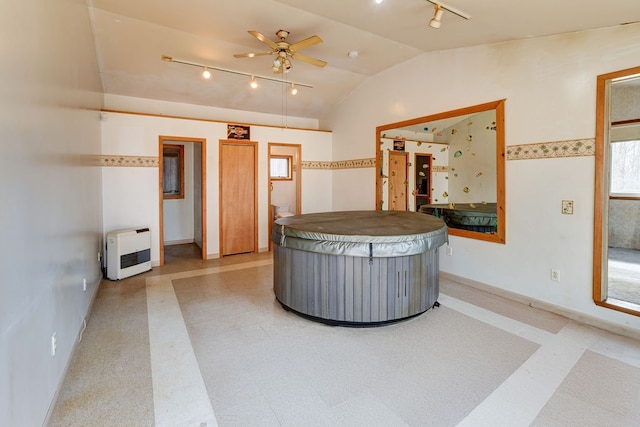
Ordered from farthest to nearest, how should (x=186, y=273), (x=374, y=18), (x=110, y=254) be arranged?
(x=186, y=273), (x=110, y=254), (x=374, y=18)

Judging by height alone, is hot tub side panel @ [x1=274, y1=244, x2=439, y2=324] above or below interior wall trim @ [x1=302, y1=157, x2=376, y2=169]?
below

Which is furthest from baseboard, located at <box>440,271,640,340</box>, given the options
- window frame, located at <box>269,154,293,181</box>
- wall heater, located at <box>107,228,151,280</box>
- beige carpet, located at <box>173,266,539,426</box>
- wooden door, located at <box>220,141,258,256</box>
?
window frame, located at <box>269,154,293,181</box>

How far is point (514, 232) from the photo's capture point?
356 cm

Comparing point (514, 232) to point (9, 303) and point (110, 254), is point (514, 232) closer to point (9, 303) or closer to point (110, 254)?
point (9, 303)

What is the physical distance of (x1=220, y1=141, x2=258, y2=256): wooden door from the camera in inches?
223

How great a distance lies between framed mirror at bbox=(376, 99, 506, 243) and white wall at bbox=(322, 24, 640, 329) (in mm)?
124

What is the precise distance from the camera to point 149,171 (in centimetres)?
497

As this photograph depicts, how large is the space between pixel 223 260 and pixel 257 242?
81 cm

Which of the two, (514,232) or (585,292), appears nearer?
(585,292)

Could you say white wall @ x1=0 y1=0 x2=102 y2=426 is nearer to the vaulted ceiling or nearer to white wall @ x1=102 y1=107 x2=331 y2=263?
the vaulted ceiling

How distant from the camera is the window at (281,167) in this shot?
7861 mm

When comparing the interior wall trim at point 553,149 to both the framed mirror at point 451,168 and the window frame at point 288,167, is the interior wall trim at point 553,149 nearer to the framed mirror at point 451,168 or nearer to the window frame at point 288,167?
the framed mirror at point 451,168

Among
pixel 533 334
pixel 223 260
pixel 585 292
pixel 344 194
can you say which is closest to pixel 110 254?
pixel 223 260

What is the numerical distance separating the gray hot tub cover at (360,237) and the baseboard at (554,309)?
44.4 inches
